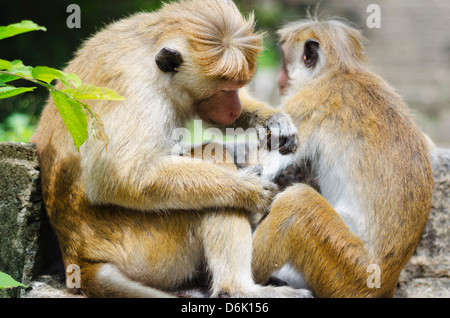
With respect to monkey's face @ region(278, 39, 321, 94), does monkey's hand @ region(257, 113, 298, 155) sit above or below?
below

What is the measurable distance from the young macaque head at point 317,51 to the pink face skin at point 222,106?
1885 millimetres

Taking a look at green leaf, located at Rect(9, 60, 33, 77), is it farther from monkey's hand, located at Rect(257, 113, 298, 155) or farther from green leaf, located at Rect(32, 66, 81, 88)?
monkey's hand, located at Rect(257, 113, 298, 155)

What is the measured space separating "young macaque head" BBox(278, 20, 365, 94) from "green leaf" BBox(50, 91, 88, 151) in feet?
11.6

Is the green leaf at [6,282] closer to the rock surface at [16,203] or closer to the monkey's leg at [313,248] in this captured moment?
the rock surface at [16,203]

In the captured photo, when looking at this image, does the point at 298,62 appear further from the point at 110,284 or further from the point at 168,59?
the point at 110,284

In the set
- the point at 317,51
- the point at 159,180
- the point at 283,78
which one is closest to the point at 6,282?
the point at 159,180

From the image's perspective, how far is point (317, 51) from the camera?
705 centimetres

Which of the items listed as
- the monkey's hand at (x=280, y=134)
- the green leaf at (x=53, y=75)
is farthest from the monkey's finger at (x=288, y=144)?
the green leaf at (x=53, y=75)

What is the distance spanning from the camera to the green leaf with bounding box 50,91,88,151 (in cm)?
434

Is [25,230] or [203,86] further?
[25,230]

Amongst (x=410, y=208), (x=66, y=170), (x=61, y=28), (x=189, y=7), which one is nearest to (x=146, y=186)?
(x=66, y=170)

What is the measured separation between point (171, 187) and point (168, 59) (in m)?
1.30

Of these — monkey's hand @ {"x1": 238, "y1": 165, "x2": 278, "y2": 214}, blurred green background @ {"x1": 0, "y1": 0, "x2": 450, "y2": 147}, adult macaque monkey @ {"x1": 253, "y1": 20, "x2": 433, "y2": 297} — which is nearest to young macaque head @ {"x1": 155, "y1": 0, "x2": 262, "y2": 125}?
monkey's hand @ {"x1": 238, "y1": 165, "x2": 278, "y2": 214}

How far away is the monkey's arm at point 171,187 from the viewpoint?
16.4 feet
